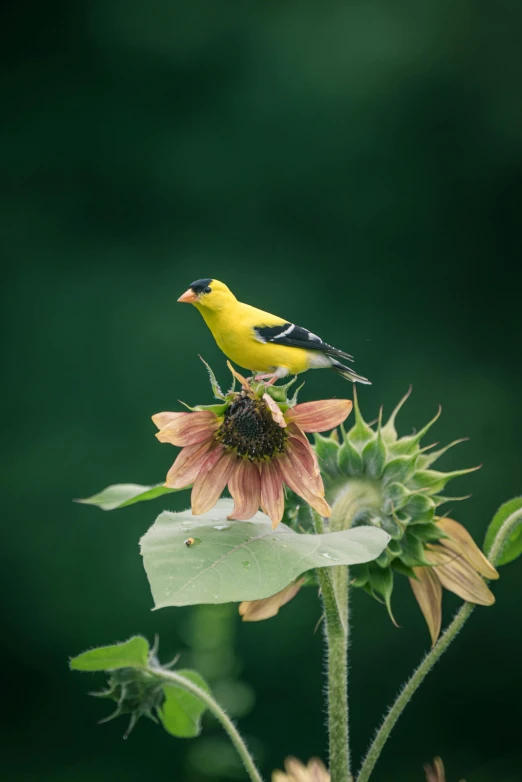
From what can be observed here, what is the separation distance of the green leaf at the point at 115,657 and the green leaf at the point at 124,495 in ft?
0.46

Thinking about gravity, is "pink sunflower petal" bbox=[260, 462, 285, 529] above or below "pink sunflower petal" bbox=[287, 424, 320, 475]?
below

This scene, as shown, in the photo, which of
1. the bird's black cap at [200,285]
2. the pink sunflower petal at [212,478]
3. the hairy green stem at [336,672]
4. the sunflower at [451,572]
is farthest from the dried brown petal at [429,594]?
the bird's black cap at [200,285]

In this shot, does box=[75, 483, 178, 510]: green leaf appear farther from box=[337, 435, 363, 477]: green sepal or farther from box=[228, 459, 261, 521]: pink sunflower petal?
box=[337, 435, 363, 477]: green sepal

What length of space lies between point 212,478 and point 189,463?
27mm

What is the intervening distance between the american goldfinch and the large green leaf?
0.38 meters

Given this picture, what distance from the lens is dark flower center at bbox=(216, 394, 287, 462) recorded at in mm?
816

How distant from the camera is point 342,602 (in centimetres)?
81

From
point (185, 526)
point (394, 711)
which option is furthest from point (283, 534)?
point (394, 711)

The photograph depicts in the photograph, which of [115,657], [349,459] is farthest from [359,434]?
[115,657]

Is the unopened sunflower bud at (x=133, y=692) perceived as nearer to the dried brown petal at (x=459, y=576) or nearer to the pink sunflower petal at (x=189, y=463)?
the pink sunflower petal at (x=189, y=463)

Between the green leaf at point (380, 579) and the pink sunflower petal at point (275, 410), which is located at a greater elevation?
the pink sunflower petal at point (275, 410)

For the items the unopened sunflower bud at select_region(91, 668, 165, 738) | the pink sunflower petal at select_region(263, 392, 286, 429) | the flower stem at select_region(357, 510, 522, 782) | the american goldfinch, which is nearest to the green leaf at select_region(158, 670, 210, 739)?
the unopened sunflower bud at select_region(91, 668, 165, 738)

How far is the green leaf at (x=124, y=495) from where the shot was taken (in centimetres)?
80

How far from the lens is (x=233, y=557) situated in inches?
25.5
